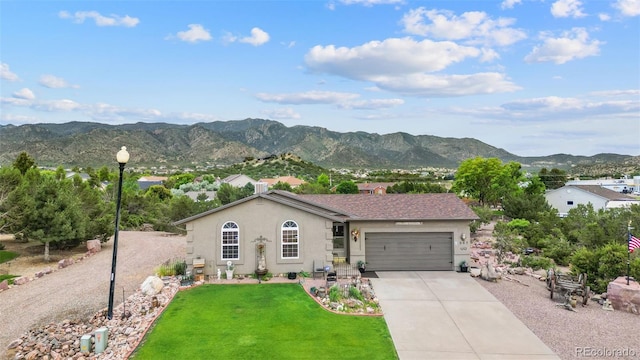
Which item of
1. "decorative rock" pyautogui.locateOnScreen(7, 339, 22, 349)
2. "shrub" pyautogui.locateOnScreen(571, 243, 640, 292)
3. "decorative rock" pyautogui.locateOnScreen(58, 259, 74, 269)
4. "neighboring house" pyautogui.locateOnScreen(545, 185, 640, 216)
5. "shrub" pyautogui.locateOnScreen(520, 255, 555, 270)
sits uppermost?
"neighboring house" pyautogui.locateOnScreen(545, 185, 640, 216)

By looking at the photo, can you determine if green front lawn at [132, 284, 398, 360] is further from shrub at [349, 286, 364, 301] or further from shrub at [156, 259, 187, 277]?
shrub at [156, 259, 187, 277]

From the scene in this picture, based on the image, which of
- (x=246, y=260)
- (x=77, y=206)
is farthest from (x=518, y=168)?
(x=77, y=206)

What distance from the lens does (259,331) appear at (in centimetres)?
1147

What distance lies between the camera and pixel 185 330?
455 inches

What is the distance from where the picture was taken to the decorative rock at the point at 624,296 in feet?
43.6

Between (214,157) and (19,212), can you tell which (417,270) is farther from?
(214,157)

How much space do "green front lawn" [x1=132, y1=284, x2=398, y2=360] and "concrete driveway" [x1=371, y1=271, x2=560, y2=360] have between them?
86cm

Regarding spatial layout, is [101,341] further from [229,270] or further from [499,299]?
[499,299]

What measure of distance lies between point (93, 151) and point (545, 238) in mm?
132142

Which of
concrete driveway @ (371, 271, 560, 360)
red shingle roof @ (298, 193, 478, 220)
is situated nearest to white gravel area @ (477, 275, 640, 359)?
concrete driveway @ (371, 271, 560, 360)

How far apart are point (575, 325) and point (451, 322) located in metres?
3.95

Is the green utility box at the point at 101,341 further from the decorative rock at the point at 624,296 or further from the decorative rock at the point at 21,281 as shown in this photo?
the decorative rock at the point at 624,296

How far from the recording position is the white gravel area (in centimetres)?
1044

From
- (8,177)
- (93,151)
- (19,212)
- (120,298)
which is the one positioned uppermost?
(93,151)
